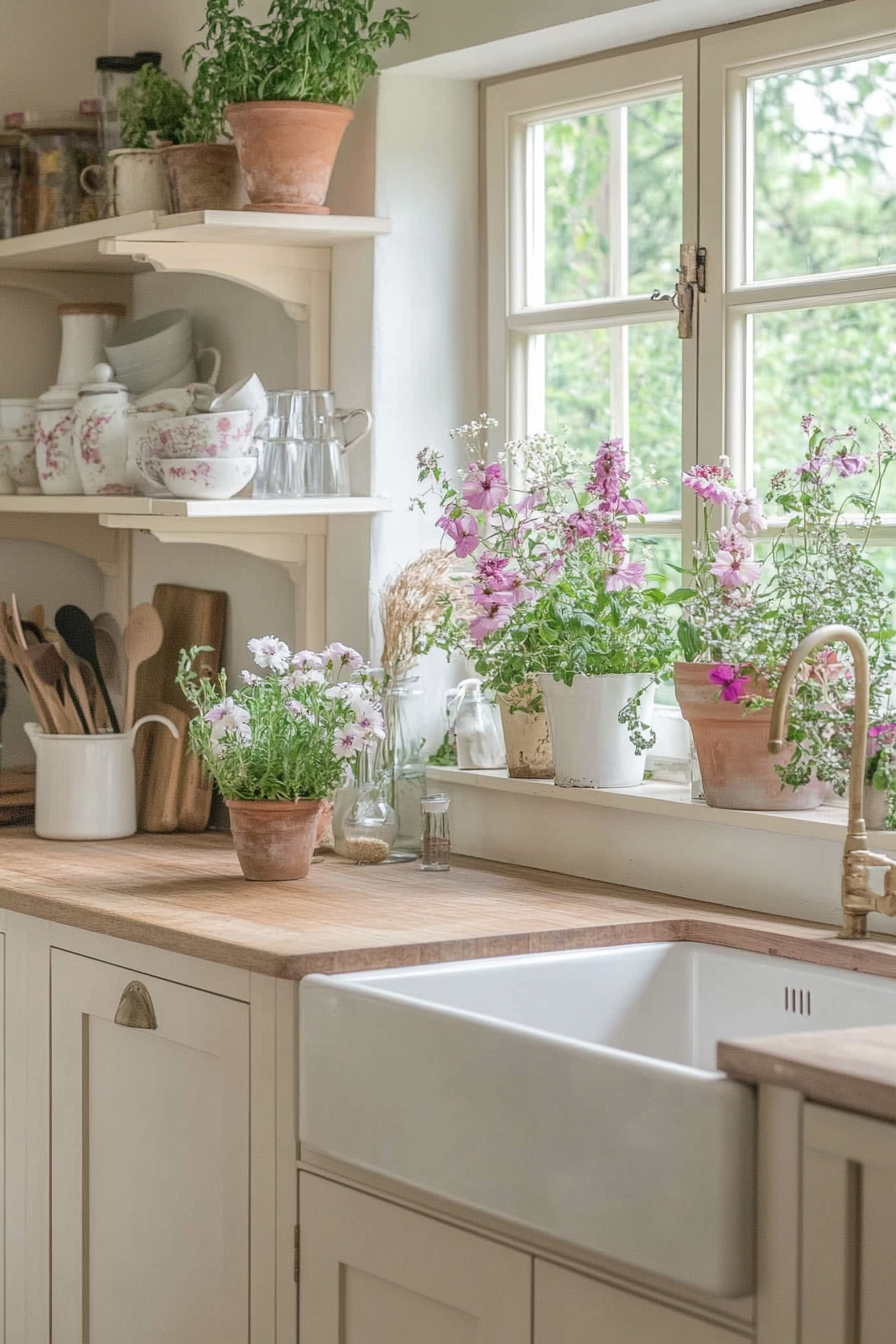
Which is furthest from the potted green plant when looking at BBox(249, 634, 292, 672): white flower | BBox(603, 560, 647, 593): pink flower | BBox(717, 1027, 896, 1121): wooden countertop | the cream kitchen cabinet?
the cream kitchen cabinet

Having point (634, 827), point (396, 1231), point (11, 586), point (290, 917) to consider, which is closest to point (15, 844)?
point (11, 586)

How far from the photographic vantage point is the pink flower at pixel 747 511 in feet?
7.56

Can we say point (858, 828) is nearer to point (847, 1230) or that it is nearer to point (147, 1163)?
point (847, 1230)

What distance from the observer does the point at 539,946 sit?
2115mm

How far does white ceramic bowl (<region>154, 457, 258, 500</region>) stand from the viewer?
2.63 m

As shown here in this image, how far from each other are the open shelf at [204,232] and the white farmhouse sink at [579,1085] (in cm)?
114

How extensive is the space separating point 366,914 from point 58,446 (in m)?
1.12

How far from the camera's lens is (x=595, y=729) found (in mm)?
2467

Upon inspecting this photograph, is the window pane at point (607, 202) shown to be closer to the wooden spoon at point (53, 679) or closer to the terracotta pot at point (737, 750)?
the terracotta pot at point (737, 750)

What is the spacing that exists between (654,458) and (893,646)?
0.49 meters

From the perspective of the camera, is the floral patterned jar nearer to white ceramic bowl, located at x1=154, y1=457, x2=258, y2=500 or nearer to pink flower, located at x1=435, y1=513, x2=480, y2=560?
white ceramic bowl, located at x1=154, y1=457, x2=258, y2=500

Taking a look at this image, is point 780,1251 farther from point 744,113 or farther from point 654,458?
point 744,113

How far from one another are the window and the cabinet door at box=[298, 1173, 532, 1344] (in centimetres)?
103

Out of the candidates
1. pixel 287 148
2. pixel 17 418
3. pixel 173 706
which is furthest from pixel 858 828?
pixel 17 418
